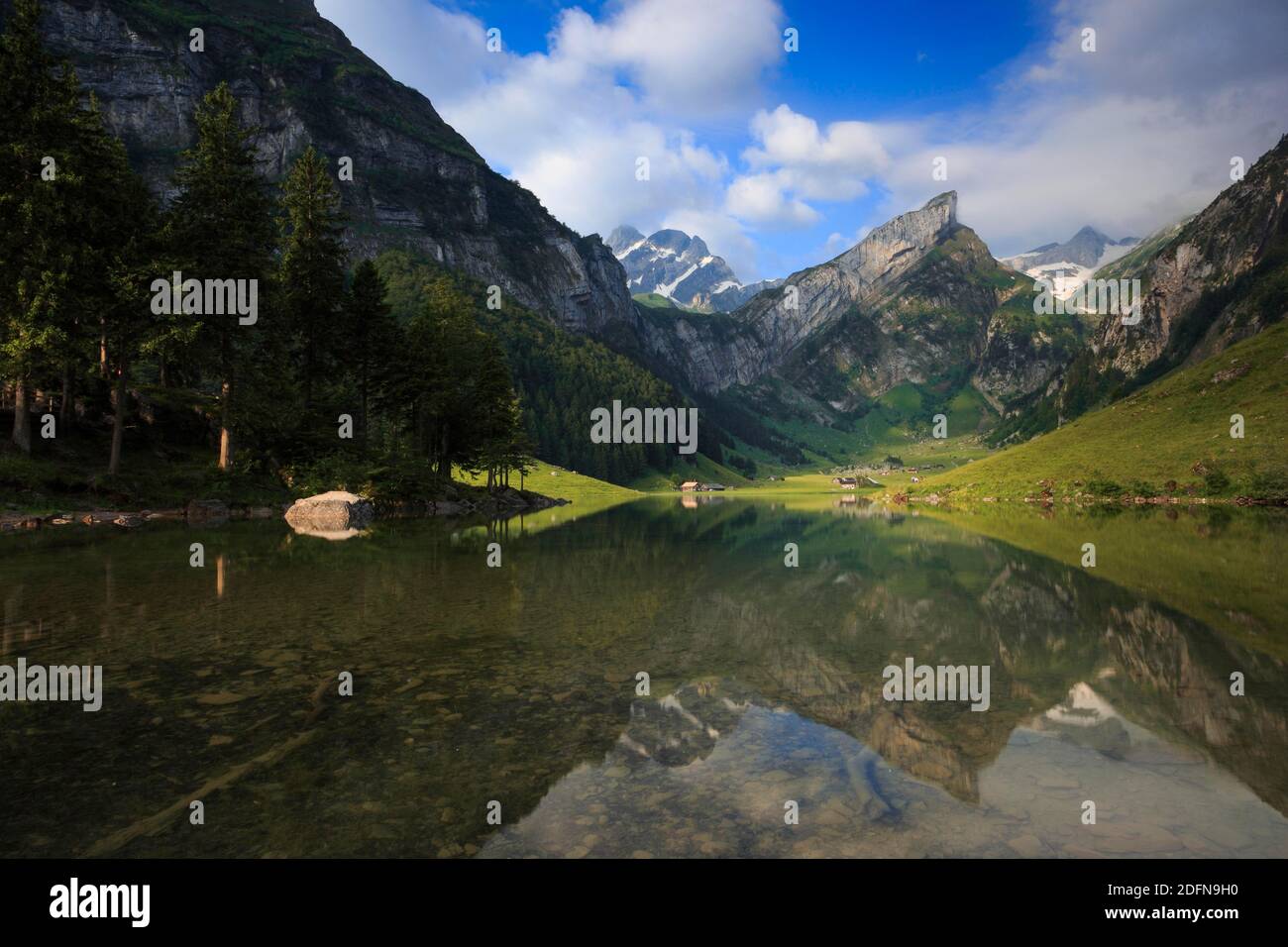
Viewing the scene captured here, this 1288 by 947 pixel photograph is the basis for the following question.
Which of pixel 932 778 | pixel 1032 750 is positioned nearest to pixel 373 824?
pixel 932 778

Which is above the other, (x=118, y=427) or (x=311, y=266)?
(x=311, y=266)

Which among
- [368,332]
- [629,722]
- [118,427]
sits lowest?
[629,722]

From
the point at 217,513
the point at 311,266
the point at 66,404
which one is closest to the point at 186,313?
the point at 66,404

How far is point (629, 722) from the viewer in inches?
437

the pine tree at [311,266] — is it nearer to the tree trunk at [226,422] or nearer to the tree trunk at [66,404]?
the tree trunk at [226,422]

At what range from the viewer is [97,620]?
17.0m

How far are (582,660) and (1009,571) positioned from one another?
23.1 meters

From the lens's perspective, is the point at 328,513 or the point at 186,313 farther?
the point at 328,513

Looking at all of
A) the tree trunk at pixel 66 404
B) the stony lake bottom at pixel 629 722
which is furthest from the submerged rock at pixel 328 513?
the stony lake bottom at pixel 629 722

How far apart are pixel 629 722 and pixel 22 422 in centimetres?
5209

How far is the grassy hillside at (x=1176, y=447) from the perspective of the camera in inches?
3339

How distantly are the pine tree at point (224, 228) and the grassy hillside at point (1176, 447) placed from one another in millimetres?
104768

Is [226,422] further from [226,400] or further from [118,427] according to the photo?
[118,427]
